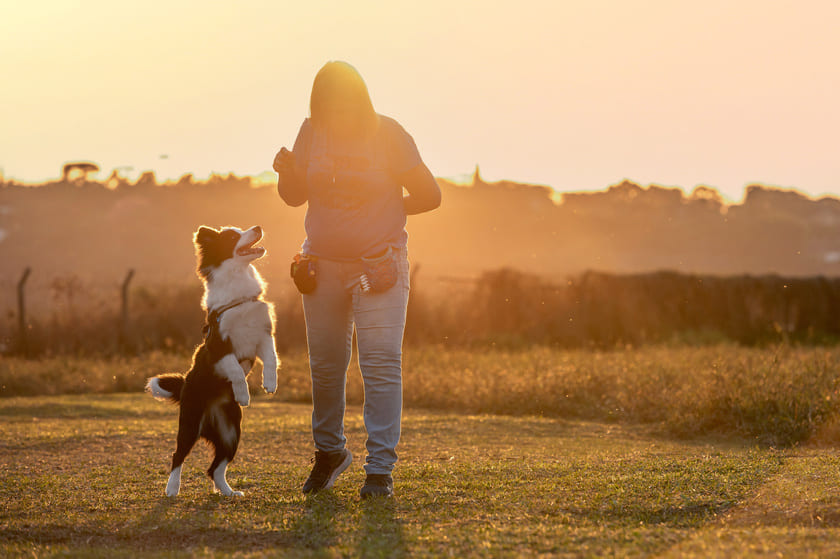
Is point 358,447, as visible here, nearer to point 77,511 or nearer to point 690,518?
point 77,511

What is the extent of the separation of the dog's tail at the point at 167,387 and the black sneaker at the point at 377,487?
136 cm

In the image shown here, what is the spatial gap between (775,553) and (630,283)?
17.7m

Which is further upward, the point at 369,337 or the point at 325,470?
the point at 369,337

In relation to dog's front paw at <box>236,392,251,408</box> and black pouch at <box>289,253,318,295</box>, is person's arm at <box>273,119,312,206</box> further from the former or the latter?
dog's front paw at <box>236,392,251,408</box>

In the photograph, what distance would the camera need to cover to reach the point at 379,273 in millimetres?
4422

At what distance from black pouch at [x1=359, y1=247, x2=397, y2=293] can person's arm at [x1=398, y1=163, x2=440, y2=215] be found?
14.3 inches

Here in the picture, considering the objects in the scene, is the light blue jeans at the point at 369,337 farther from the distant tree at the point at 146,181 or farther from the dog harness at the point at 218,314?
the distant tree at the point at 146,181

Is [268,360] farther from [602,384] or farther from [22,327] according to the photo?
[22,327]

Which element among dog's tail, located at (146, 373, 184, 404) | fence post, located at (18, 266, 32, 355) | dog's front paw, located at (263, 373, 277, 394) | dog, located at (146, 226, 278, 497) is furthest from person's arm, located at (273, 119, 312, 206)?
fence post, located at (18, 266, 32, 355)

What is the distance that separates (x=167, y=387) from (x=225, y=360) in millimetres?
596

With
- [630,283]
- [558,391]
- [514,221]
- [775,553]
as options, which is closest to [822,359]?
[558,391]

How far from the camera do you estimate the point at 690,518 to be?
13.1 ft

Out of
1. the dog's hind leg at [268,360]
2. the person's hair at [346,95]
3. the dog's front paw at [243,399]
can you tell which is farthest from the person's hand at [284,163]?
the dog's front paw at [243,399]

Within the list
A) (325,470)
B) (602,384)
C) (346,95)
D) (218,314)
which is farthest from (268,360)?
(602,384)
